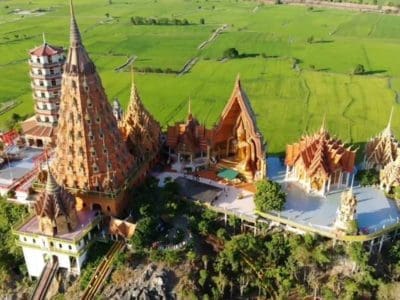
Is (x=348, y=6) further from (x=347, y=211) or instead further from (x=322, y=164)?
(x=347, y=211)

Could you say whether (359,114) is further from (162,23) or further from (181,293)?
(162,23)

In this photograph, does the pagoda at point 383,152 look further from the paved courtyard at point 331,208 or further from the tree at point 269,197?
the tree at point 269,197

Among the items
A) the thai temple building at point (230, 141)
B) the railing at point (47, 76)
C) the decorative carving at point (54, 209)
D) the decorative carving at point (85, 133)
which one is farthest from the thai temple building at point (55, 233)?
the railing at point (47, 76)

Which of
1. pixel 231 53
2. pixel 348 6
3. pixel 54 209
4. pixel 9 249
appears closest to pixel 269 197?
pixel 54 209

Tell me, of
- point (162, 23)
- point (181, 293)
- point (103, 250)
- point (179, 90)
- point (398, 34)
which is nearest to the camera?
point (181, 293)

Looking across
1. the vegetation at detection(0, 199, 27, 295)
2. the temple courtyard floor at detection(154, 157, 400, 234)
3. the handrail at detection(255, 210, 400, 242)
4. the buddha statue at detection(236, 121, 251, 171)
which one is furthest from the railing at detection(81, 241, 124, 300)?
the buddha statue at detection(236, 121, 251, 171)

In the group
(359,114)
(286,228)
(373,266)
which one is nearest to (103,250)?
(286,228)
